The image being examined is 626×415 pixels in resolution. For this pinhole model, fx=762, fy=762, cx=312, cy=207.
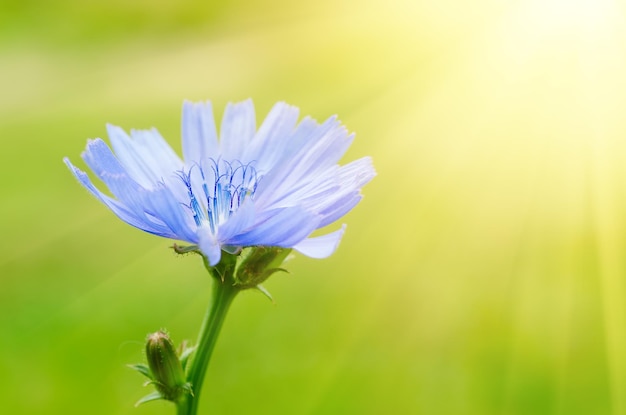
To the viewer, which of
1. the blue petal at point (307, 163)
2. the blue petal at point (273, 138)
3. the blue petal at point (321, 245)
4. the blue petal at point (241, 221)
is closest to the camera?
the blue petal at point (321, 245)

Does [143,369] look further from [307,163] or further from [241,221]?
[307,163]

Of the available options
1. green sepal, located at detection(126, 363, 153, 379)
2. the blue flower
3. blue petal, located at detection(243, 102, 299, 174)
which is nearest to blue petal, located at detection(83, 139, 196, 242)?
the blue flower

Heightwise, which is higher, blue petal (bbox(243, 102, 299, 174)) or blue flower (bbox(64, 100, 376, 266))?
blue petal (bbox(243, 102, 299, 174))

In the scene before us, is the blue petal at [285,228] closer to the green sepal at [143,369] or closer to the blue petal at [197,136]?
the green sepal at [143,369]

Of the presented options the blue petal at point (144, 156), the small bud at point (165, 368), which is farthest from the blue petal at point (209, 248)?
the blue petal at point (144, 156)

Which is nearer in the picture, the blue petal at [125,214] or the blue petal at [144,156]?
the blue petal at [125,214]

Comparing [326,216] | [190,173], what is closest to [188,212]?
[190,173]

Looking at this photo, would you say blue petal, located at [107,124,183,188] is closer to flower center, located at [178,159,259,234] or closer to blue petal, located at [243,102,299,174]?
flower center, located at [178,159,259,234]
